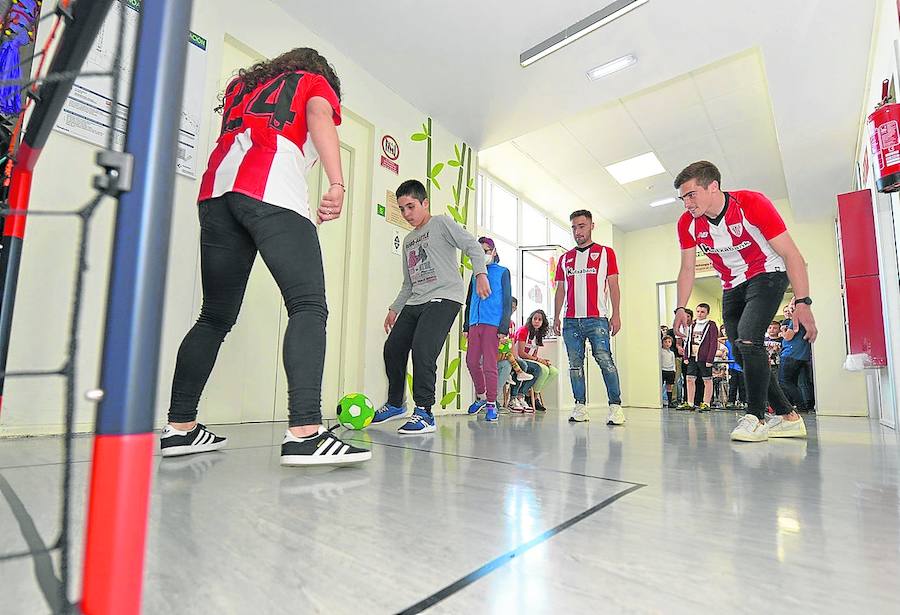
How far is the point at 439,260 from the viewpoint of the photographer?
2525 mm

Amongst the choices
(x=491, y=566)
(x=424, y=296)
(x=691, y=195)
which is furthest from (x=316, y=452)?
(x=691, y=195)

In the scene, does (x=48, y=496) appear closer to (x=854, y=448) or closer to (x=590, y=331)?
(x=854, y=448)

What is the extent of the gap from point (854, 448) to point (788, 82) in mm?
3220

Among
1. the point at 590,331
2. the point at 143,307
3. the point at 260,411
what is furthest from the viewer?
the point at 590,331

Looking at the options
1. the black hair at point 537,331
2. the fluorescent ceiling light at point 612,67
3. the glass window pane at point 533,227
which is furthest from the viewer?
the glass window pane at point 533,227

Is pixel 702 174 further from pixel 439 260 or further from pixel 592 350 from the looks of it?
pixel 592 350

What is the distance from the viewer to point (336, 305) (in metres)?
3.52

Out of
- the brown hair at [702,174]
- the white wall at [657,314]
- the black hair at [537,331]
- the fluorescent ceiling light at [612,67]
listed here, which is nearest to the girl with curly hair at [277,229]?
the brown hair at [702,174]

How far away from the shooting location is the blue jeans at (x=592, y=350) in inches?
129

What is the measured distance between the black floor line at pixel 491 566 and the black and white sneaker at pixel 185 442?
1.11 metres

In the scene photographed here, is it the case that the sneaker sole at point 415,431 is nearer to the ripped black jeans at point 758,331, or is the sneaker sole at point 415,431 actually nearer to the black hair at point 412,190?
the black hair at point 412,190

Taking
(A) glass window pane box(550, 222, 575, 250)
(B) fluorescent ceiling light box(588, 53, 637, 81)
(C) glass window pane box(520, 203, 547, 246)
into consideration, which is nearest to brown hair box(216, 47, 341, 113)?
(B) fluorescent ceiling light box(588, 53, 637, 81)

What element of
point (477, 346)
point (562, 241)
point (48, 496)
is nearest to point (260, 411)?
point (477, 346)

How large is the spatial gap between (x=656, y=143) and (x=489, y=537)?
5.64 m
